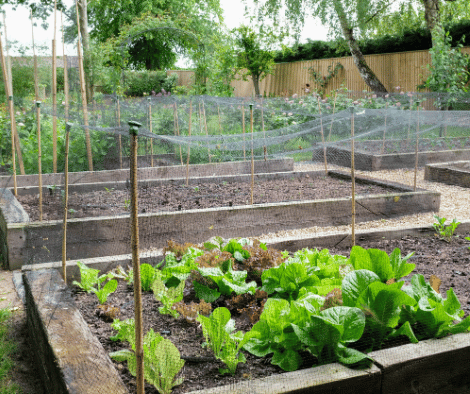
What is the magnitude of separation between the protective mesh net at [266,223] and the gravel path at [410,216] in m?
0.03

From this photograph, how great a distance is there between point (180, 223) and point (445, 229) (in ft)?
7.37

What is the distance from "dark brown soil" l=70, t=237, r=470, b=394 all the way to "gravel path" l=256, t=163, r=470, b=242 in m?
0.63

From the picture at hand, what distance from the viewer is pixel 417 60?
13.3 meters

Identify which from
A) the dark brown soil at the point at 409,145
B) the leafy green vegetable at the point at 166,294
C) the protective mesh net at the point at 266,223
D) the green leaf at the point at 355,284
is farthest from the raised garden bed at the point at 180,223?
Answer: the dark brown soil at the point at 409,145

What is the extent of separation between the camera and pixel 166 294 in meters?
2.21

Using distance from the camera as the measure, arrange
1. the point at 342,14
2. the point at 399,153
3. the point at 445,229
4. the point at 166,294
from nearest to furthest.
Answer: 1. the point at 166,294
2. the point at 445,229
3. the point at 399,153
4. the point at 342,14

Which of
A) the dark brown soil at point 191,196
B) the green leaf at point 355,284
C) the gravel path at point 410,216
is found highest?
the green leaf at point 355,284

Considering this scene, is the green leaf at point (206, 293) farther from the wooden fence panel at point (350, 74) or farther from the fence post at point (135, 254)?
the wooden fence panel at point (350, 74)

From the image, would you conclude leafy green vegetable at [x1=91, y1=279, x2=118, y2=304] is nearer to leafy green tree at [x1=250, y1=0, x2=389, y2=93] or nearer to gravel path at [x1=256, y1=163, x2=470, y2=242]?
gravel path at [x1=256, y1=163, x2=470, y2=242]

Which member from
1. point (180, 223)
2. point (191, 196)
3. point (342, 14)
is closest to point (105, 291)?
point (180, 223)

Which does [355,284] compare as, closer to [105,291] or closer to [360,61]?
[105,291]

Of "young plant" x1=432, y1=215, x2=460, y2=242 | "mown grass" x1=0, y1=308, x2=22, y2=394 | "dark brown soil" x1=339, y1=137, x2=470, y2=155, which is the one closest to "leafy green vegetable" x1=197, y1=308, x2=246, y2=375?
"mown grass" x1=0, y1=308, x2=22, y2=394

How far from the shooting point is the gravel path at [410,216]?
4273 millimetres

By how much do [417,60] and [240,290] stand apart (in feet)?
43.4
